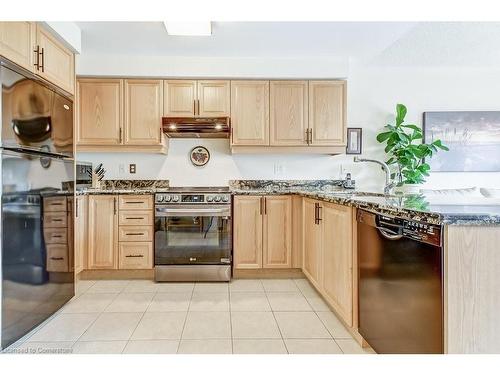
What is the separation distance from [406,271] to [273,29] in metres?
2.26

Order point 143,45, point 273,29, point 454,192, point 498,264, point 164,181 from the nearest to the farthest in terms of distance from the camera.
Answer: point 498,264
point 273,29
point 143,45
point 454,192
point 164,181

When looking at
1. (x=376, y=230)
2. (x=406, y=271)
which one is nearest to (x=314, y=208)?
(x=376, y=230)

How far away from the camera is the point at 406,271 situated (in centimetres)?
125

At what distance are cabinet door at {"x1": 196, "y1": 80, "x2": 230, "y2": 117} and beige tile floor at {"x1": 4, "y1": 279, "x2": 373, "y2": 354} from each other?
1752mm

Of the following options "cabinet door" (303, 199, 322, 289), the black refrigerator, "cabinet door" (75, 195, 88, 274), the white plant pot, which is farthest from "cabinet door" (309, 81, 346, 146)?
"cabinet door" (75, 195, 88, 274)

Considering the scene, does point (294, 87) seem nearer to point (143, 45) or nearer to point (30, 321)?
point (143, 45)

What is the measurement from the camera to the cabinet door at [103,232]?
2.99 meters

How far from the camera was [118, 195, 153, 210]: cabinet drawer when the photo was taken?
2995mm

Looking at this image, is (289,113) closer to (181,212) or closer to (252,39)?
(252,39)

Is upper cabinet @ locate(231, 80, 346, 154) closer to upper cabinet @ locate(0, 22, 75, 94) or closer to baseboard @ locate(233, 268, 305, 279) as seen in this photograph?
baseboard @ locate(233, 268, 305, 279)

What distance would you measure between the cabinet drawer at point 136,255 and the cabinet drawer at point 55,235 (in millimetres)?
797

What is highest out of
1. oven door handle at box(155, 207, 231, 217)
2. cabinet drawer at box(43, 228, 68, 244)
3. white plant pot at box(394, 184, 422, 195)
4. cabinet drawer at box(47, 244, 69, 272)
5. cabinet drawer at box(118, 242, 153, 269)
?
white plant pot at box(394, 184, 422, 195)

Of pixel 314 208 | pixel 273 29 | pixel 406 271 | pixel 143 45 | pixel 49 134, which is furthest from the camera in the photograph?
pixel 143 45

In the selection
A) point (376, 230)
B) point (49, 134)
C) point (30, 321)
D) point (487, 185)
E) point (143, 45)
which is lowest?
point (30, 321)
